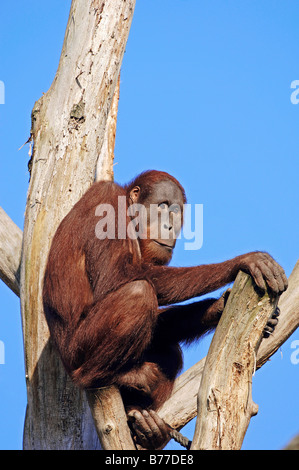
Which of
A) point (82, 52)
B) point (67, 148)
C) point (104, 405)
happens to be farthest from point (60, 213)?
point (104, 405)

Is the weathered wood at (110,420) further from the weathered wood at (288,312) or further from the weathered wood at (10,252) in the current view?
the weathered wood at (10,252)

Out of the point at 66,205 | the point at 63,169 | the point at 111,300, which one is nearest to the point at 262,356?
the point at 111,300

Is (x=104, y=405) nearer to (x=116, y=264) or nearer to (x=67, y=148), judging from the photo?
(x=116, y=264)

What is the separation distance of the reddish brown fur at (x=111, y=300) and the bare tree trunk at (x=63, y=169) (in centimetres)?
40

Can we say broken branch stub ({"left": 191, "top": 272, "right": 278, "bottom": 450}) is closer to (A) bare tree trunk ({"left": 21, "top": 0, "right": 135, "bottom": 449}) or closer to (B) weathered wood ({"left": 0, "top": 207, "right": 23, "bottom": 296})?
(A) bare tree trunk ({"left": 21, "top": 0, "right": 135, "bottom": 449})

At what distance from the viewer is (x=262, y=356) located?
608 centimetres

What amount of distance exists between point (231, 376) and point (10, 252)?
3.31 metres

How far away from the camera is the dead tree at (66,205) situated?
18.9 ft

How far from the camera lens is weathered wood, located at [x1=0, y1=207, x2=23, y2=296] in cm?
661

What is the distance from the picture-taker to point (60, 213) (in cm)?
612

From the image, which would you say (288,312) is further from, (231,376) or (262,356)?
(231,376)

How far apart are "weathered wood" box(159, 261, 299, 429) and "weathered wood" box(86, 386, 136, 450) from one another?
1.15 metres

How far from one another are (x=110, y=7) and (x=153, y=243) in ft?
8.42

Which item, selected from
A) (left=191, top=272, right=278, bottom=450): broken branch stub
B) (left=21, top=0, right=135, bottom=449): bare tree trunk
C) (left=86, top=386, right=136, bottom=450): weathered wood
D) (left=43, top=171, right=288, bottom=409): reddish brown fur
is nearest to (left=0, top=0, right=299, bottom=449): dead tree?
(left=21, top=0, right=135, bottom=449): bare tree trunk
